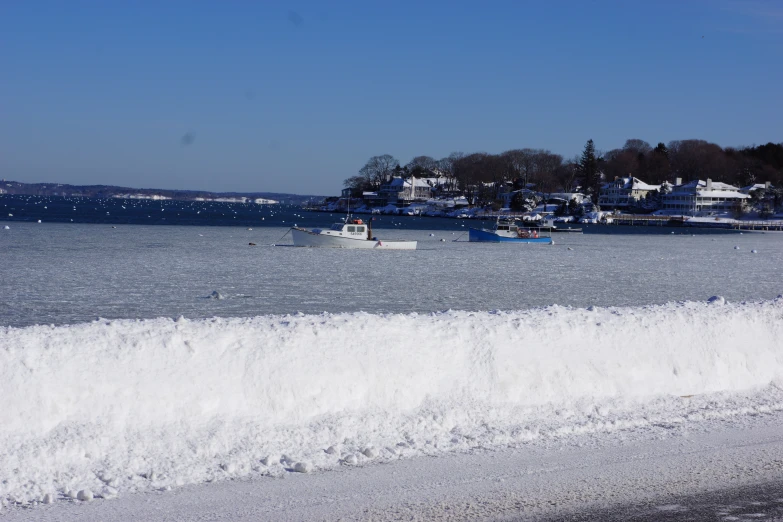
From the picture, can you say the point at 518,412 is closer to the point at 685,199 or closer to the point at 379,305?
the point at 379,305

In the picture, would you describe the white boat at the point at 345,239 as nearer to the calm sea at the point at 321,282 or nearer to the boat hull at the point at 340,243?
the boat hull at the point at 340,243

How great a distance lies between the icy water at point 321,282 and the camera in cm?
2130

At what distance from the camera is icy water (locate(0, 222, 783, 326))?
2130 cm

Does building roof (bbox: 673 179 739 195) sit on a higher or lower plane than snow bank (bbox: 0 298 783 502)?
higher

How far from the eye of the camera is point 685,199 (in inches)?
7224

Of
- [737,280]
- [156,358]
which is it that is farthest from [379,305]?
[737,280]

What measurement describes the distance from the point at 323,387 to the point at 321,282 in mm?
19498

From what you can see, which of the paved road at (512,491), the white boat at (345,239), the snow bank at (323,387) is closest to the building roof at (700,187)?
the white boat at (345,239)

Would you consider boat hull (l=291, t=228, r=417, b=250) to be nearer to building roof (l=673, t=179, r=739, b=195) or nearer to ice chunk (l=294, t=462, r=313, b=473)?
ice chunk (l=294, t=462, r=313, b=473)

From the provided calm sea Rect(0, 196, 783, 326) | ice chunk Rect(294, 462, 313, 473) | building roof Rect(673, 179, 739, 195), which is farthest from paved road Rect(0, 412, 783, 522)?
building roof Rect(673, 179, 739, 195)

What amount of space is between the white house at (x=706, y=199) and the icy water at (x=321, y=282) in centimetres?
13794

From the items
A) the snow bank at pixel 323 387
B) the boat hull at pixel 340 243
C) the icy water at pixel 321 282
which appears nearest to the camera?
the snow bank at pixel 323 387

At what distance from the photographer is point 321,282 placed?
29203mm

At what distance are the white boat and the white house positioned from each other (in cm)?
13305
